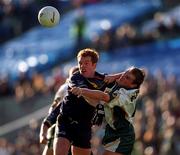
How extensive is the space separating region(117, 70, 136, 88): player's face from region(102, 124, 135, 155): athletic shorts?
65 cm

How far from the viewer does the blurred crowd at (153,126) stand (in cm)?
1890

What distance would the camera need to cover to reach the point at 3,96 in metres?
26.5

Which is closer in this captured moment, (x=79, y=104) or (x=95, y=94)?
(x=95, y=94)

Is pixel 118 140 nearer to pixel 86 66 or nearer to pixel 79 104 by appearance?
pixel 79 104

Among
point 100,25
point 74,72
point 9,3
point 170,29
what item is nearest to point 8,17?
point 9,3

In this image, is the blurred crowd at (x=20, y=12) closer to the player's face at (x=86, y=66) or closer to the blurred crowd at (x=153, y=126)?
the blurred crowd at (x=153, y=126)

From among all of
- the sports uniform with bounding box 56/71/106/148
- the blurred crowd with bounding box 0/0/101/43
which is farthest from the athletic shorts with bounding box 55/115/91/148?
the blurred crowd with bounding box 0/0/101/43

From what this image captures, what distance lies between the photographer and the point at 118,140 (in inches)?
531

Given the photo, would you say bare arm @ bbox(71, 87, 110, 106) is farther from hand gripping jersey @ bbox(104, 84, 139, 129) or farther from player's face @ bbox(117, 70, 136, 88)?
player's face @ bbox(117, 70, 136, 88)

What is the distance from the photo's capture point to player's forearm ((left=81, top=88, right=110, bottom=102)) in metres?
12.8

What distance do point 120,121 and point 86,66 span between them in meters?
1.03

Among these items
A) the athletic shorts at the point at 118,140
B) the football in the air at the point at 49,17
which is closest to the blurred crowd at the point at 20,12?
the football in the air at the point at 49,17

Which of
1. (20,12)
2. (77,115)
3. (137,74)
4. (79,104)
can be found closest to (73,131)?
(77,115)

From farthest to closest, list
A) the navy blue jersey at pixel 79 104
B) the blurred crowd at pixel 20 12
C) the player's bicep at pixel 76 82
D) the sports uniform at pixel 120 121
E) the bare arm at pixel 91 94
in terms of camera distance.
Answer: the blurred crowd at pixel 20 12 → the sports uniform at pixel 120 121 → the navy blue jersey at pixel 79 104 → the player's bicep at pixel 76 82 → the bare arm at pixel 91 94
